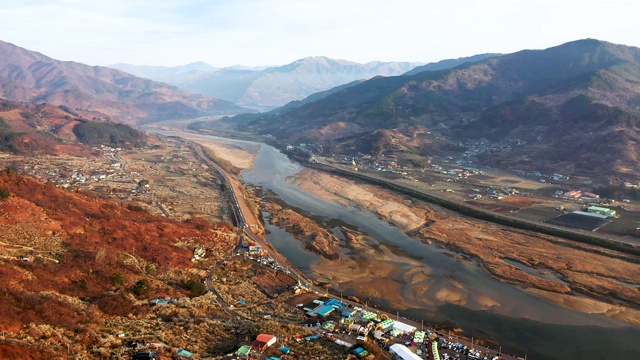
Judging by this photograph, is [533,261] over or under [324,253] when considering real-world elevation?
over

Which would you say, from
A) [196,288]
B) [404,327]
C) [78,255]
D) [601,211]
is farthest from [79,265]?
[601,211]

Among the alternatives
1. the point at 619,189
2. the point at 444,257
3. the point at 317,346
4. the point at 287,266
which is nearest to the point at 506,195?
the point at 619,189

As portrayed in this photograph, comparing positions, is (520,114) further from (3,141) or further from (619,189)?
(3,141)

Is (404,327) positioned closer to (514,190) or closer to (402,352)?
(402,352)

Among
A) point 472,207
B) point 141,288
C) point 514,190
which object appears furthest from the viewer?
point 514,190

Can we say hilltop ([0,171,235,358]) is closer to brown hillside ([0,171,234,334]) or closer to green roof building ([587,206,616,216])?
brown hillside ([0,171,234,334])

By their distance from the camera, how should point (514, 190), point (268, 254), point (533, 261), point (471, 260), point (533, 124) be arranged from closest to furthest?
point (268, 254) → point (533, 261) → point (471, 260) → point (514, 190) → point (533, 124)

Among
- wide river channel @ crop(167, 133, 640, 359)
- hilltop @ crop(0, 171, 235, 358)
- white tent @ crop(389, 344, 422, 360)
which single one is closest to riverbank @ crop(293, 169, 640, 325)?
wide river channel @ crop(167, 133, 640, 359)

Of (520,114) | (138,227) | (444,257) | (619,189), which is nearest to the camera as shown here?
(138,227)

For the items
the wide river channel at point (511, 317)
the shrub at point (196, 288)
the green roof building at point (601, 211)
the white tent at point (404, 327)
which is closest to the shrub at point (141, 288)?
the shrub at point (196, 288)
